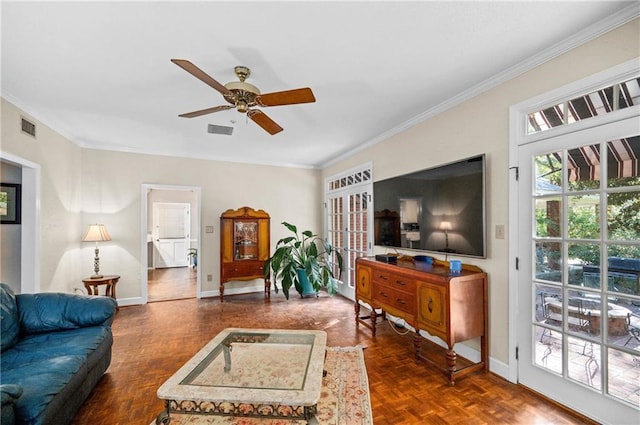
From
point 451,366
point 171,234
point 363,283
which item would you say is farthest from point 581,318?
point 171,234

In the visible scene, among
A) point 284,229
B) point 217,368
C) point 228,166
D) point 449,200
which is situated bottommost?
point 217,368

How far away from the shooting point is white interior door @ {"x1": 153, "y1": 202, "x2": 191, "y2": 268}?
8273 mm

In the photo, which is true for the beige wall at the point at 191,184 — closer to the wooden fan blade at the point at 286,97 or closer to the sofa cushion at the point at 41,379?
the sofa cushion at the point at 41,379

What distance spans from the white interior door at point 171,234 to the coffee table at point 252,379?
7066mm

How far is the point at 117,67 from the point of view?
89.0 inches

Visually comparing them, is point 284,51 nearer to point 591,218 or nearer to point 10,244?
point 591,218

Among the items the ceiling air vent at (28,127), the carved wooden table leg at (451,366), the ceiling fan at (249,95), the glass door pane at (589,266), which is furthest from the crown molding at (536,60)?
the ceiling air vent at (28,127)

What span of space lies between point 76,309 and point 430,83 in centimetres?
365

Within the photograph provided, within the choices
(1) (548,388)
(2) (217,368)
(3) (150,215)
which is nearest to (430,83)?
(1) (548,388)

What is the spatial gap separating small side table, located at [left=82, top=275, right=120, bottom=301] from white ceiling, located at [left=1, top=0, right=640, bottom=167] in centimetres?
220

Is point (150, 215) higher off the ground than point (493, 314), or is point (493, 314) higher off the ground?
point (150, 215)

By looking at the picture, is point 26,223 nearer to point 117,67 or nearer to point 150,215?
point 117,67

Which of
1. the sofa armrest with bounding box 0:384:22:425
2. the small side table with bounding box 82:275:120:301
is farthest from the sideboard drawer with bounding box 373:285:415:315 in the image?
the small side table with bounding box 82:275:120:301

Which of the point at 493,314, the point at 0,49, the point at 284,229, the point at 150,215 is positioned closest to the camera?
the point at 0,49
